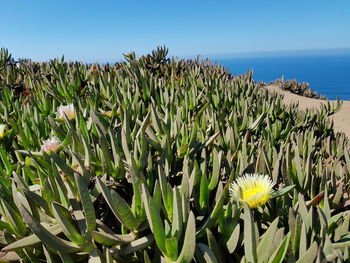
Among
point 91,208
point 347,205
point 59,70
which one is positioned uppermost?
point 59,70

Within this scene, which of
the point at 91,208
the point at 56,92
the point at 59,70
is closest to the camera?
the point at 91,208

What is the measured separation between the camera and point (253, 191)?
3.08 ft

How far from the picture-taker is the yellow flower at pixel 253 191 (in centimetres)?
90

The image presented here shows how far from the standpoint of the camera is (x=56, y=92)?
7.45 feet

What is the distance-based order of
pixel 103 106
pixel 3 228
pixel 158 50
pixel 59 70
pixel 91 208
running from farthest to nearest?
pixel 158 50
pixel 59 70
pixel 103 106
pixel 3 228
pixel 91 208

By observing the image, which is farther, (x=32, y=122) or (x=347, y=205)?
(x=32, y=122)

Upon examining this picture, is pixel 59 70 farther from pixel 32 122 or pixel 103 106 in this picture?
pixel 32 122

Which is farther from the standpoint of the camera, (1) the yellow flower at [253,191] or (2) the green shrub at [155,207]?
(1) the yellow flower at [253,191]

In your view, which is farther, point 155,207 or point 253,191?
point 253,191

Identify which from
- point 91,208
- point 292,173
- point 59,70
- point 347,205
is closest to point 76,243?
point 91,208

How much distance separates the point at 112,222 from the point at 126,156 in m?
0.22

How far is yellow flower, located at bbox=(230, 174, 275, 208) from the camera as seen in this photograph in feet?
2.95

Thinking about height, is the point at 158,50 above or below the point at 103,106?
above

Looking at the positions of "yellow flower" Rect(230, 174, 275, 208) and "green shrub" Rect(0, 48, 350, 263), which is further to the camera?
"yellow flower" Rect(230, 174, 275, 208)
